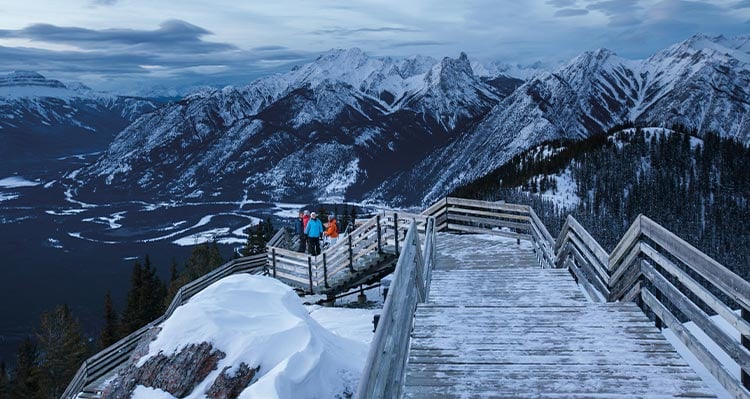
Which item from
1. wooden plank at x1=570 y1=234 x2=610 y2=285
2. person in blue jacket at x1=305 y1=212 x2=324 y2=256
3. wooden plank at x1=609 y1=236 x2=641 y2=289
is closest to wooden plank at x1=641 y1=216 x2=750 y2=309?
wooden plank at x1=609 y1=236 x2=641 y2=289

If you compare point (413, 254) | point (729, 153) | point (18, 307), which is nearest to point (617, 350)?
point (413, 254)

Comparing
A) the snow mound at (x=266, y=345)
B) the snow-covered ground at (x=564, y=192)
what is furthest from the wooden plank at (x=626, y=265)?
the snow-covered ground at (x=564, y=192)

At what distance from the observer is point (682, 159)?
495 ft

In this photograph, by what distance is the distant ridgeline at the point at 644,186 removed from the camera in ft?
427

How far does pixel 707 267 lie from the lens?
5105 millimetres

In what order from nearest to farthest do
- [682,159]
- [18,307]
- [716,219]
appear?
[18,307], [716,219], [682,159]

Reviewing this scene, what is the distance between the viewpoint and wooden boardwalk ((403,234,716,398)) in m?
5.02

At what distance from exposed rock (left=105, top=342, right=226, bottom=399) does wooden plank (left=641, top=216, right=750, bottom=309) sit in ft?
26.6

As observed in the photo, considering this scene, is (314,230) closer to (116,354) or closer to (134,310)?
(116,354)

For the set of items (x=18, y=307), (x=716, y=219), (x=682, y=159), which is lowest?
(x=18, y=307)

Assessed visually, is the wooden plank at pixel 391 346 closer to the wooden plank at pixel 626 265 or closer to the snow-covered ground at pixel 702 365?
the snow-covered ground at pixel 702 365

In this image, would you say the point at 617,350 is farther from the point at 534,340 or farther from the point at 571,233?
the point at 571,233

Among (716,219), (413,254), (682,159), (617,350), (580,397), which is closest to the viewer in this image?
(580,397)

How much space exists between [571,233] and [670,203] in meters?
148
